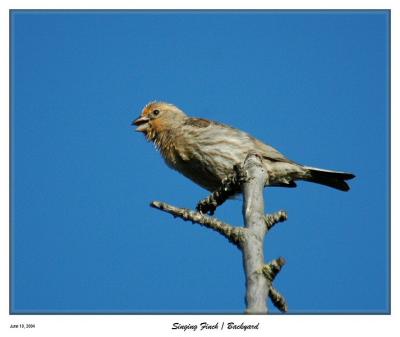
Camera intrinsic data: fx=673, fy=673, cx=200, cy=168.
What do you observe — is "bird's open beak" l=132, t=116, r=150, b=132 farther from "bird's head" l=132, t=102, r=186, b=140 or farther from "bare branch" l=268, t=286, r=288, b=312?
"bare branch" l=268, t=286, r=288, b=312

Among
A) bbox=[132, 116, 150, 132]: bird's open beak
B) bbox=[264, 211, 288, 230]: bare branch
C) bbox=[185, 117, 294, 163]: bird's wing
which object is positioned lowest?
bbox=[264, 211, 288, 230]: bare branch

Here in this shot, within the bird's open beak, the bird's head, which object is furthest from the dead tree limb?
the bird's open beak

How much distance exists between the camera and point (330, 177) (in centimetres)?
891

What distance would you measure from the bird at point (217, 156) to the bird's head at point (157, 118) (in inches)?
3.0

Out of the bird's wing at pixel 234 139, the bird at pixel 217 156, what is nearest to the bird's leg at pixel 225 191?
the bird at pixel 217 156

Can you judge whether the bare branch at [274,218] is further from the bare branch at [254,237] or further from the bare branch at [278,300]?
the bare branch at [278,300]

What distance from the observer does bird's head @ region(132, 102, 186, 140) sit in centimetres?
952

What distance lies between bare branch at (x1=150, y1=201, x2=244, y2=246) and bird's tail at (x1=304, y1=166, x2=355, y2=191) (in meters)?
4.11

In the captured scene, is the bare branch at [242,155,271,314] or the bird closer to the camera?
the bare branch at [242,155,271,314]
